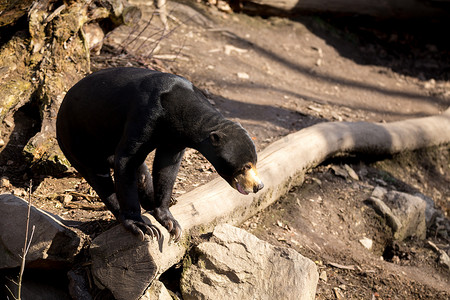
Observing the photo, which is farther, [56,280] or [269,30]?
[269,30]

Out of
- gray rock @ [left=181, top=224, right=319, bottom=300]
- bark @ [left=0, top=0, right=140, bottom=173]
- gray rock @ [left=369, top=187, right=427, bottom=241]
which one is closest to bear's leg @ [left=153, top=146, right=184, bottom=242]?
gray rock @ [left=181, top=224, right=319, bottom=300]

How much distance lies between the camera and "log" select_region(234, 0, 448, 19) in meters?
8.85

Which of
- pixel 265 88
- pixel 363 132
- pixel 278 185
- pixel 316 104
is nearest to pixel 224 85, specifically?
pixel 265 88

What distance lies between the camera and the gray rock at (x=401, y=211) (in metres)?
4.96

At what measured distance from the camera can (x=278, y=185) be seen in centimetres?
462

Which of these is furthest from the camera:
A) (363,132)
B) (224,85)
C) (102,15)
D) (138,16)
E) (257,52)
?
(257,52)

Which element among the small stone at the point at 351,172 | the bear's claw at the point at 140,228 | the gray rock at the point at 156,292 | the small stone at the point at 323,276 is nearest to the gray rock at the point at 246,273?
the gray rock at the point at 156,292

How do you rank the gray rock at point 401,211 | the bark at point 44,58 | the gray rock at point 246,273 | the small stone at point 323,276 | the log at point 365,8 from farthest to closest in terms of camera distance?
the log at point 365,8
the gray rock at point 401,211
the bark at point 44,58
the small stone at point 323,276
the gray rock at point 246,273

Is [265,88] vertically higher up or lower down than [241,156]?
lower down

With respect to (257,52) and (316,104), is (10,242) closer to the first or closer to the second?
(316,104)

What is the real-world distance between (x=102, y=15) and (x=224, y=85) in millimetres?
1967

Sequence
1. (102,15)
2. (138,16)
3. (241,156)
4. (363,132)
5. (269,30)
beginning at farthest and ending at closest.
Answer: (269,30), (363,132), (138,16), (102,15), (241,156)

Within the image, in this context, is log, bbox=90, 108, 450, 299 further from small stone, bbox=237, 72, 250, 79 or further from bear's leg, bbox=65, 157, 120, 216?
small stone, bbox=237, 72, 250, 79

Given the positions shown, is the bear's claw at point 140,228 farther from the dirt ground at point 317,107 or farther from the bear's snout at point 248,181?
the bear's snout at point 248,181
